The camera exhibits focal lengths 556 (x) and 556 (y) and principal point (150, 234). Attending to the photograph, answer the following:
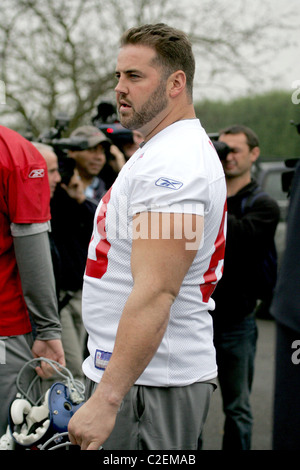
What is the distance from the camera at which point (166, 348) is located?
1.86 meters

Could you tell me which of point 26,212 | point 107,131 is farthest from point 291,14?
point 26,212

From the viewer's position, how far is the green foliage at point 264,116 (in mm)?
13812

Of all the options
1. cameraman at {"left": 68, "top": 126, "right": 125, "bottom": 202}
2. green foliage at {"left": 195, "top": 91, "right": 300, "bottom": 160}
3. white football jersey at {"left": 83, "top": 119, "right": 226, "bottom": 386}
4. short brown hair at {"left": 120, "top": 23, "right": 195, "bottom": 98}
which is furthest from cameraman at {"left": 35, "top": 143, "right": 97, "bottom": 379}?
green foliage at {"left": 195, "top": 91, "right": 300, "bottom": 160}

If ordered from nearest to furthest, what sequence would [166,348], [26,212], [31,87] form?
[166,348]
[26,212]
[31,87]

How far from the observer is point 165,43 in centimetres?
194

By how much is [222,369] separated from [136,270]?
213 cm

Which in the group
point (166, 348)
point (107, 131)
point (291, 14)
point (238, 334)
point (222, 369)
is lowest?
point (222, 369)

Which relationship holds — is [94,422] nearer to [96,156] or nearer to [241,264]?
[241,264]

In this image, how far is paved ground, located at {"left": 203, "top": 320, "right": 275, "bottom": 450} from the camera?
13.5 ft

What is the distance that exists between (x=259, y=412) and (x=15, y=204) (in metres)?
3.20

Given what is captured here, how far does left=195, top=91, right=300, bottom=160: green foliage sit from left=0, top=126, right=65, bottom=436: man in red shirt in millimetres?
11576

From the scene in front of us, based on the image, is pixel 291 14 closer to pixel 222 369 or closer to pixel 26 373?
pixel 222 369

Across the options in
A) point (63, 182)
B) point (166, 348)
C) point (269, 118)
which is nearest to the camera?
point (166, 348)

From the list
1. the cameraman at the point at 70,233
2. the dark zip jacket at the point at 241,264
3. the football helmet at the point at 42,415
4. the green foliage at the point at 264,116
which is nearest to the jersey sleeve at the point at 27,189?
the football helmet at the point at 42,415
